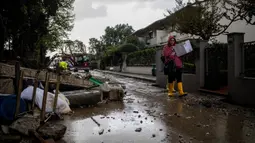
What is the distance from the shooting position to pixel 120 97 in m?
8.30

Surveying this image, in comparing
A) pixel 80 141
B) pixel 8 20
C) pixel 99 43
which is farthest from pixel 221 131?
pixel 99 43

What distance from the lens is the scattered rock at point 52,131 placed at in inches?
151

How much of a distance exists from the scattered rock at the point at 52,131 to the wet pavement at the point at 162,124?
0.42ft

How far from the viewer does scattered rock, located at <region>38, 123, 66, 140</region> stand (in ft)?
12.6

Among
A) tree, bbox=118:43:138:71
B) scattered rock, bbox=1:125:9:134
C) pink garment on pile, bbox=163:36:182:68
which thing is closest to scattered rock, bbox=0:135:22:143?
scattered rock, bbox=1:125:9:134

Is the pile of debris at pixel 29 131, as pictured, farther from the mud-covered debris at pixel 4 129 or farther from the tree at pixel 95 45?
the tree at pixel 95 45

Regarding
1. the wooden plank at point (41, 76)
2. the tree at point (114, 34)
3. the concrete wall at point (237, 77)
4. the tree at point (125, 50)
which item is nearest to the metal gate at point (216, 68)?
the concrete wall at point (237, 77)

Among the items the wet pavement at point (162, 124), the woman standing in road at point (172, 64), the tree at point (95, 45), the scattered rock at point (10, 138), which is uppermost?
the tree at point (95, 45)

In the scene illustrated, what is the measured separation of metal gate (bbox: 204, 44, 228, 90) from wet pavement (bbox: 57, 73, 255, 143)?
2.57 metres

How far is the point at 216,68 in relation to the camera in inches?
380

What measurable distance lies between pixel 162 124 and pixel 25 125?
8.20 feet

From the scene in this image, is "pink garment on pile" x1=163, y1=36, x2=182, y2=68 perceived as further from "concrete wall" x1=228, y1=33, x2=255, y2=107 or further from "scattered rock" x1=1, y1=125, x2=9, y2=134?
"scattered rock" x1=1, y1=125, x2=9, y2=134

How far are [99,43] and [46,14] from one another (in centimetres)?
6835

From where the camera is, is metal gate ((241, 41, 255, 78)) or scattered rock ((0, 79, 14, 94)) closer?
scattered rock ((0, 79, 14, 94))
